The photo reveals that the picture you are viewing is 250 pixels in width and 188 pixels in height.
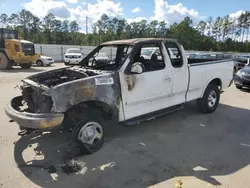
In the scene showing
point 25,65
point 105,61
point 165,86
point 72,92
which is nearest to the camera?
point 72,92

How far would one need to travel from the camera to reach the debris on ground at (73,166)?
3.84 metres

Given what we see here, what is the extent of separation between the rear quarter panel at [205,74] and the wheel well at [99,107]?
7.82ft

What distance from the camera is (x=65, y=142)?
4.92m

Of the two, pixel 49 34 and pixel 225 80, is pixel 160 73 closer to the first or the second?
pixel 225 80


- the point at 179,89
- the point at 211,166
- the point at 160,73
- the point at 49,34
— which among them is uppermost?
the point at 49,34

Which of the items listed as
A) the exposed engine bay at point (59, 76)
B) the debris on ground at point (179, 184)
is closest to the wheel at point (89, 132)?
the exposed engine bay at point (59, 76)

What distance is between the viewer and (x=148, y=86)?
5.04m

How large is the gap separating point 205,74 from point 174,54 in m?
1.17

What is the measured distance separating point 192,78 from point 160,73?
1.23 meters

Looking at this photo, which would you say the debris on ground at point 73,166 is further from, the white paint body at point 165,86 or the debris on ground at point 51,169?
the white paint body at point 165,86

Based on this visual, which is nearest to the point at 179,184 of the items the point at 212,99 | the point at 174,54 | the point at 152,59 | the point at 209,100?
the point at 152,59

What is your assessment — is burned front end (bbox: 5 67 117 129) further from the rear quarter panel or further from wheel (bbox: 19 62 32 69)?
wheel (bbox: 19 62 32 69)

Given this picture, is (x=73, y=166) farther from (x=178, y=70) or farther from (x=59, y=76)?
(x=178, y=70)

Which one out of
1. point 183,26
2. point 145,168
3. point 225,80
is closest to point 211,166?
point 145,168
